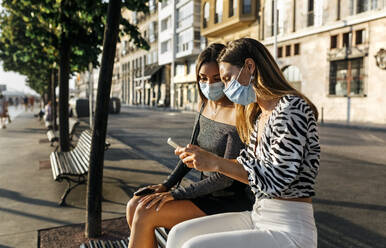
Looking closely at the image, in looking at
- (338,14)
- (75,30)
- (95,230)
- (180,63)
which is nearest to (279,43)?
(338,14)

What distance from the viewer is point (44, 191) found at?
5590 millimetres

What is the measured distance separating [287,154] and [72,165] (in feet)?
15.1

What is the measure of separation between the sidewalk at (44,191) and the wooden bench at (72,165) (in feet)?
0.81

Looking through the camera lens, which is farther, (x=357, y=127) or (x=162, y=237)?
(x=357, y=127)

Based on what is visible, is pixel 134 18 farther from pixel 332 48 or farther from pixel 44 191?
pixel 44 191

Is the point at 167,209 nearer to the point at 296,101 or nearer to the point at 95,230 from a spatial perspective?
the point at 296,101

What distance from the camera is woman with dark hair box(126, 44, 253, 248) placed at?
2.20m

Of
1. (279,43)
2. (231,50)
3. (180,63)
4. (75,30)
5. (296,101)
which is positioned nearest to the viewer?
(296,101)

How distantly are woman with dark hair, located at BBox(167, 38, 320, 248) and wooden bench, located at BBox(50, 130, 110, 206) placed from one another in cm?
345

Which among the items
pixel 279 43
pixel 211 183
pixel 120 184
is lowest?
pixel 120 184

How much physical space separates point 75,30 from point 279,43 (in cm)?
2501

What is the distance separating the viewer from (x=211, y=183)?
233 cm

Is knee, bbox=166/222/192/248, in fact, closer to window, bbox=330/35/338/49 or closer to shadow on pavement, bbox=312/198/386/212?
shadow on pavement, bbox=312/198/386/212

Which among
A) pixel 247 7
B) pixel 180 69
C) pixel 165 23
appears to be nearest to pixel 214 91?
pixel 247 7
